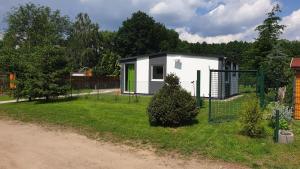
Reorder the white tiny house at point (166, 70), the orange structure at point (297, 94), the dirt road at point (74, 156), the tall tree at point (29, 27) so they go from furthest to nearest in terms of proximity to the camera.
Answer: the tall tree at point (29, 27) → the white tiny house at point (166, 70) → the orange structure at point (297, 94) → the dirt road at point (74, 156)

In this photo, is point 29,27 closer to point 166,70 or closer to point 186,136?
point 166,70

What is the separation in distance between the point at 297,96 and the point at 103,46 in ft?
146

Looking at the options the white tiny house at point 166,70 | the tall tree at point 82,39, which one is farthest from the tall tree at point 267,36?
the tall tree at point 82,39

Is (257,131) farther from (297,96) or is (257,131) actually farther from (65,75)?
(65,75)

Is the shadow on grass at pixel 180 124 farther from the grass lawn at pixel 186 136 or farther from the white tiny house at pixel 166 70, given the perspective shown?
the white tiny house at pixel 166 70

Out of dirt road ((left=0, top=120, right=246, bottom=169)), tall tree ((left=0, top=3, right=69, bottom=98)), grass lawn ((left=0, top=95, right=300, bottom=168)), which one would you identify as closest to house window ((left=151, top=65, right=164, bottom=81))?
tall tree ((left=0, top=3, right=69, bottom=98))

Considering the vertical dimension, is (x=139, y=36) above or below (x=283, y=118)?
above

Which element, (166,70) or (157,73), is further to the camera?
(157,73)

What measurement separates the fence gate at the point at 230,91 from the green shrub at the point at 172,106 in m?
0.72

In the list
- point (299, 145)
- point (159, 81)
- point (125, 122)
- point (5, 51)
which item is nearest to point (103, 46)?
point (5, 51)

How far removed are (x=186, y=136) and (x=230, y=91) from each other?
1333cm

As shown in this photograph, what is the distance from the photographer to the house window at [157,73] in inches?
868

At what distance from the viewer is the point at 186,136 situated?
923cm

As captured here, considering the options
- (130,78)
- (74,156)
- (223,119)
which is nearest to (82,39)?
(130,78)
